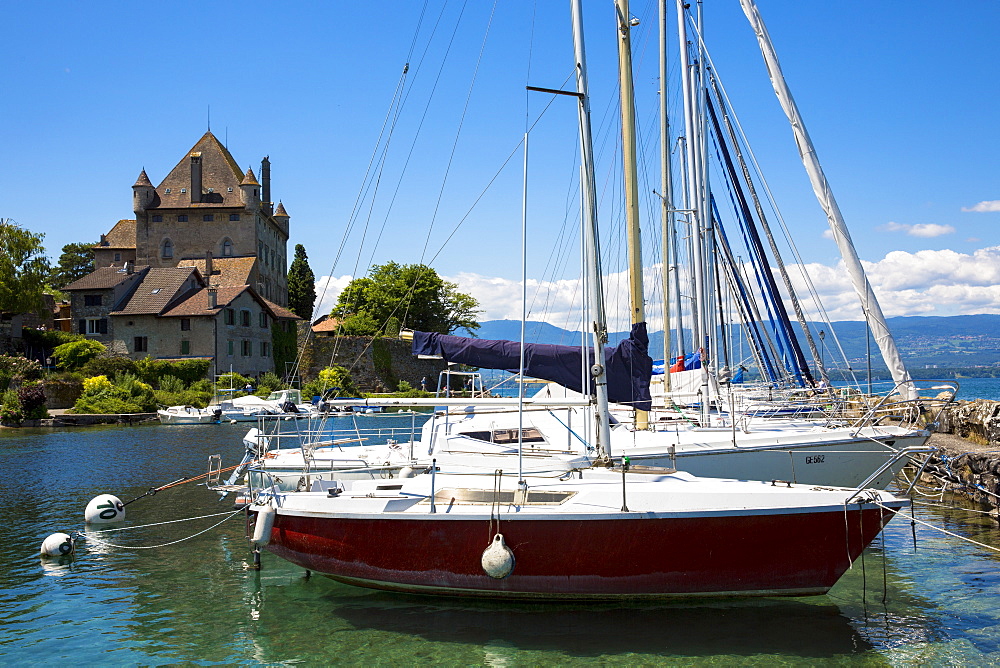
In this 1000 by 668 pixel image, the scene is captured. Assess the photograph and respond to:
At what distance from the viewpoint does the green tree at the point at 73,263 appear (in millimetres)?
88000

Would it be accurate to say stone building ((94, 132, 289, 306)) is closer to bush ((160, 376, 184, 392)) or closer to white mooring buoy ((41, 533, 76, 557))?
bush ((160, 376, 184, 392))

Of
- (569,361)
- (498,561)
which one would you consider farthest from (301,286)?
(498,561)

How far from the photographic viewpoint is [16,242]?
56906 mm

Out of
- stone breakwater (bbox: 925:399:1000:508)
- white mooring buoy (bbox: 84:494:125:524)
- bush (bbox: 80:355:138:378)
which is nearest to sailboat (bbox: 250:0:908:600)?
stone breakwater (bbox: 925:399:1000:508)

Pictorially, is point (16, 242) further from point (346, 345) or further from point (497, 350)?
point (497, 350)

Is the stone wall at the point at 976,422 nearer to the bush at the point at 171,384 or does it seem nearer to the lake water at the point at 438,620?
the lake water at the point at 438,620

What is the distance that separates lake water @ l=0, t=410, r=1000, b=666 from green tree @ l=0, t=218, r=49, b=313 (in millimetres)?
48495

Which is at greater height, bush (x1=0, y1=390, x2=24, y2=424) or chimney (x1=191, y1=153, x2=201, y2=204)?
chimney (x1=191, y1=153, x2=201, y2=204)

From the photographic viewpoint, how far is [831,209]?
594 inches

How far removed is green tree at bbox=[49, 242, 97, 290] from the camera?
88000 millimetres

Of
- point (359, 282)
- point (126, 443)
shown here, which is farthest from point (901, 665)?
point (359, 282)

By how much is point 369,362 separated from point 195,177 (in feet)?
86.5

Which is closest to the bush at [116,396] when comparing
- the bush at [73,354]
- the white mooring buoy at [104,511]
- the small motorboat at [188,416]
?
the small motorboat at [188,416]

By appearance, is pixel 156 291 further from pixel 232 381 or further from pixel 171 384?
pixel 232 381
